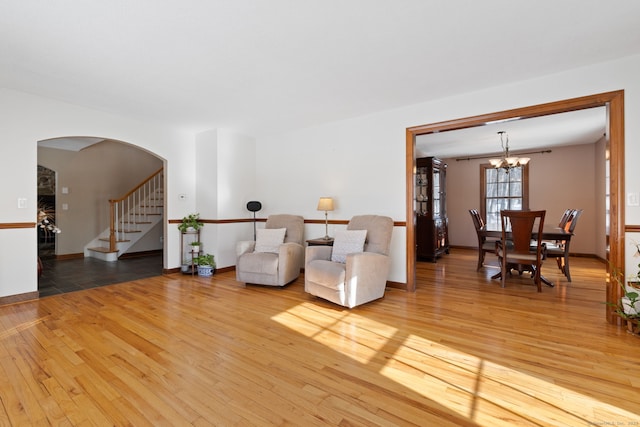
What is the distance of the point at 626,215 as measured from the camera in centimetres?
278

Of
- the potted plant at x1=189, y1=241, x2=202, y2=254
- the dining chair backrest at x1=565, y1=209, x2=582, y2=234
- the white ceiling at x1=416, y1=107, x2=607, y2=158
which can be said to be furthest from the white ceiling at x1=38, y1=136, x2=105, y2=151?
the dining chair backrest at x1=565, y1=209, x2=582, y2=234

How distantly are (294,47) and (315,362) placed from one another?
97.0 inches

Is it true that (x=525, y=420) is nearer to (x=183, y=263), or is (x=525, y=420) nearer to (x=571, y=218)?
(x=571, y=218)

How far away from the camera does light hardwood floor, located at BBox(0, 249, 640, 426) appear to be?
1.59 m

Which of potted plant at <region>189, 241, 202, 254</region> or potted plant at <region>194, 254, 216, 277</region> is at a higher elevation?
potted plant at <region>189, 241, 202, 254</region>

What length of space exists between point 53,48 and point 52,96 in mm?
1465

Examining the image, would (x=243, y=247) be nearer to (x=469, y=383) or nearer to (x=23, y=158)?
(x=23, y=158)

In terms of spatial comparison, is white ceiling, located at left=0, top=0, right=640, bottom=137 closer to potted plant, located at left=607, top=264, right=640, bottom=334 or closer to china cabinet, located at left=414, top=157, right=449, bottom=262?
potted plant, located at left=607, top=264, right=640, bottom=334

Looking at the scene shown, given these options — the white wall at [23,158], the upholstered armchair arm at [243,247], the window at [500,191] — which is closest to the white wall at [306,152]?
the white wall at [23,158]

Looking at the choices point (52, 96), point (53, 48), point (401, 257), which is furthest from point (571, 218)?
point (52, 96)

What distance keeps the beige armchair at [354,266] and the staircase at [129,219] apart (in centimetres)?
506

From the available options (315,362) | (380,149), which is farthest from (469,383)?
(380,149)

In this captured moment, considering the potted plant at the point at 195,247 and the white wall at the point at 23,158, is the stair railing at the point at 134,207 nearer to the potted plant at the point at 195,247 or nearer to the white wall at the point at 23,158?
the potted plant at the point at 195,247

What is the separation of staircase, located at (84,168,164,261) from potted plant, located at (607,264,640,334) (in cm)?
784
